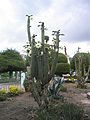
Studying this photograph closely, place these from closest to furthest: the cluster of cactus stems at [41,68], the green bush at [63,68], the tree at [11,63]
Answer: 1. the cluster of cactus stems at [41,68]
2. the tree at [11,63]
3. the green bush at [63,68]

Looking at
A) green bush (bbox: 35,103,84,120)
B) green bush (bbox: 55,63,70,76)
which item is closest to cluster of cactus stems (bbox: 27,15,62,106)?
green bush (bbox: 35,103,84,120)

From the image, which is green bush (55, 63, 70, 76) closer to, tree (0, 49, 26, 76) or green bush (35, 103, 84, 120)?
tree (0, 49, 26, 76)

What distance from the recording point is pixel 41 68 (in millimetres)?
11000

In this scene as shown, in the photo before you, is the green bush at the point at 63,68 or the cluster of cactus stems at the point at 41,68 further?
the green bush at the point at 63,68

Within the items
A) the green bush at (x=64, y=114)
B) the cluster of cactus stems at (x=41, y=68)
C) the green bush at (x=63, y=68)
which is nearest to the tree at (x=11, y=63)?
the green bush at (x=63, y=68)

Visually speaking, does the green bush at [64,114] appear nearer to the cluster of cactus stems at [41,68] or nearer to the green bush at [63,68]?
the cluster of cactus stems at [41,68]

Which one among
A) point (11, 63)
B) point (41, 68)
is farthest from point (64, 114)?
point (11, 63)

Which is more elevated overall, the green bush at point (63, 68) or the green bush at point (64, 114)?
the green bush at point (63, 68)

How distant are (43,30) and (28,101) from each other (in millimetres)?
3880

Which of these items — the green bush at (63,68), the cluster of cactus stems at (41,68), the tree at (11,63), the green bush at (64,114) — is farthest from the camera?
the green bush at (63,68)

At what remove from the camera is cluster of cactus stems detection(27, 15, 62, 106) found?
435 inches

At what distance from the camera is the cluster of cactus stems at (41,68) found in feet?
36.3

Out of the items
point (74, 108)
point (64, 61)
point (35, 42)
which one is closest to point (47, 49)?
point (35, 42)

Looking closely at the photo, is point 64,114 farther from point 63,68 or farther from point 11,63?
point 11,63
